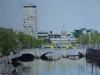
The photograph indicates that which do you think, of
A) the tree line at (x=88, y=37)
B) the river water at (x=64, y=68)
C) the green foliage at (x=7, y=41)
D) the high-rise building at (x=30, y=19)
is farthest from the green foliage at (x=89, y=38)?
the green foliage at (x=7, y=41)

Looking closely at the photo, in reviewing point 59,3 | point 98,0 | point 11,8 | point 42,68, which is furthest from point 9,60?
point 98,0

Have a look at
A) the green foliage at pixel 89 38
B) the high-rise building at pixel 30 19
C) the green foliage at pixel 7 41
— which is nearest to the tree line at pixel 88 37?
the green foliage at pixel 89 38

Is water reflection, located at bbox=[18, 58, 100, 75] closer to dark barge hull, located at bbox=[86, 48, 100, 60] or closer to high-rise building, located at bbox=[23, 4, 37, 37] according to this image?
dark barge hull, located at bbox=[86, 48, 100, 60]

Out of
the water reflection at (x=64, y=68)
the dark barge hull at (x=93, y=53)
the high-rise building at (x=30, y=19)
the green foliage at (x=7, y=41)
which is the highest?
the high-rise building at (x=30, y=19)

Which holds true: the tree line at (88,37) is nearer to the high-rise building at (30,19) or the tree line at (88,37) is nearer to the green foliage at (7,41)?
the high-rise building at (30,19)

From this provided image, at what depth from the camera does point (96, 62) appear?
2.85m

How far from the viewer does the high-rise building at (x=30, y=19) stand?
9.63 ft

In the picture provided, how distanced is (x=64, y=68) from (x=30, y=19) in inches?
22.8

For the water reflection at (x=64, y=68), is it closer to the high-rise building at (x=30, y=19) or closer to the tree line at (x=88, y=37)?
the tree line at (x=88, y=37)

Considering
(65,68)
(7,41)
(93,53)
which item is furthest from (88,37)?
(7,41)

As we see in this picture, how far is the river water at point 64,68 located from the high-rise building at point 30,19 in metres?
0.31

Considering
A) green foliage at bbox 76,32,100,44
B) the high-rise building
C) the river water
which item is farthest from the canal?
the high-rise building

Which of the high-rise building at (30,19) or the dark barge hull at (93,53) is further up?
the high-rise building at (30,19)

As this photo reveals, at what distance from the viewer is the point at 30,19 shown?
2.95 metres
